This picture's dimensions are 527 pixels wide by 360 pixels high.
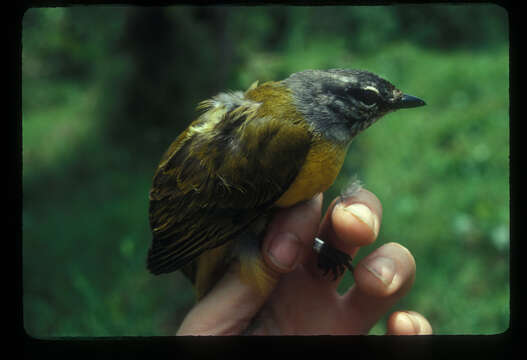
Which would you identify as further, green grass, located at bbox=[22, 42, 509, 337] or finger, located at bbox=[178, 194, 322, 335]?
green grass, located at bbox=[22, 42, 509, 337]

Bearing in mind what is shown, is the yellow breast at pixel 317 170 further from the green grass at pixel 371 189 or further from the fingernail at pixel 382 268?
the green grass at pixel 371 189

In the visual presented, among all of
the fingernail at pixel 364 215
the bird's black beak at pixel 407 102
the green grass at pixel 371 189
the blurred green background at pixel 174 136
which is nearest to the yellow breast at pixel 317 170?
the fingernail at pixel 364 215

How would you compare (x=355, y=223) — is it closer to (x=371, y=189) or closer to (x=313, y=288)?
(x=313, y=288)

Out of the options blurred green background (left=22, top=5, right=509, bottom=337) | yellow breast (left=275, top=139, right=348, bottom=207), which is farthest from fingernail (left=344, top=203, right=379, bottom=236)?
blurred green background (left=22, top=5, right=509, bottom=337)

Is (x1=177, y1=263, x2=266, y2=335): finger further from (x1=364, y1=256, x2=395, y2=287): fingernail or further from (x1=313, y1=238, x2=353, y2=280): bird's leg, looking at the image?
(x1=364, y1=256, x2=395, y2=287): fingernail

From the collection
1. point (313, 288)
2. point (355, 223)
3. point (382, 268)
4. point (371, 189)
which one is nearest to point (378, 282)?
point (382, 268)
